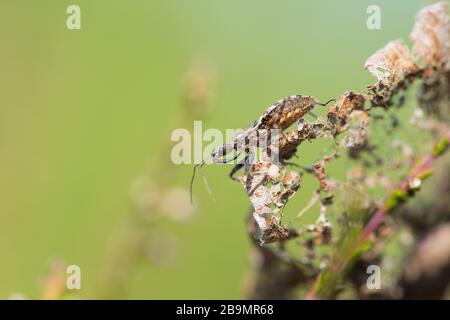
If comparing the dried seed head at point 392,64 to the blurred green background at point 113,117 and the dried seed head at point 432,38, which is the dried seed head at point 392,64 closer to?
the dried seed head at point 432,38

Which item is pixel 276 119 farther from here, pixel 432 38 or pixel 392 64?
pixel 432 38

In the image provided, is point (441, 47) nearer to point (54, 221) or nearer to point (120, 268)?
point (120, 268)

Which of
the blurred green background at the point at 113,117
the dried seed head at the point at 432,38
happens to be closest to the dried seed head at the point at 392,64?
the dried seed head at the point at 432,38

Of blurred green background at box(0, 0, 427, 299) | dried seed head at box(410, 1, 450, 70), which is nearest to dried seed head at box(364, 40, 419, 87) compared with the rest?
dried seed head at box(410, 1, 450, 70)

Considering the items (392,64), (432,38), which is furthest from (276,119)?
(432,38)
